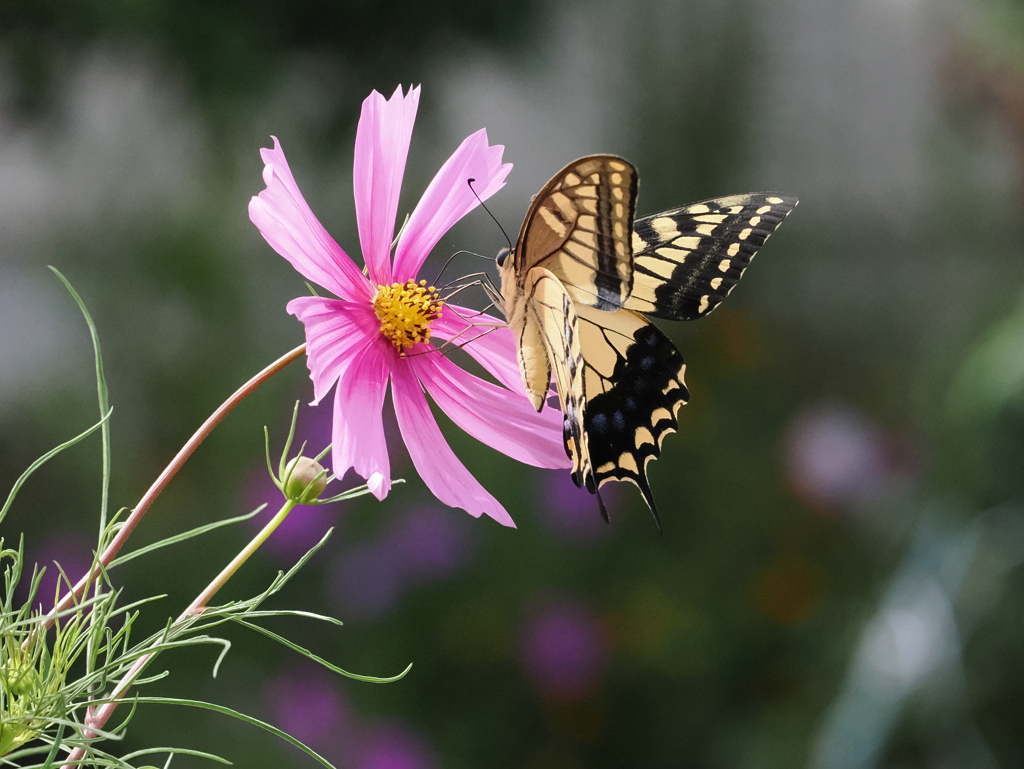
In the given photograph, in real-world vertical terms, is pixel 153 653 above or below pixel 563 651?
above

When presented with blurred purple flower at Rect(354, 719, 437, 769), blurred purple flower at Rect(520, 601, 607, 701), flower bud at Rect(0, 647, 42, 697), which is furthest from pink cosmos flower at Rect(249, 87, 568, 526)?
blurred purple flower at Rect(520, 601, 607, 701)

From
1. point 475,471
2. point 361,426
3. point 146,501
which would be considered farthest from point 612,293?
point 475,471

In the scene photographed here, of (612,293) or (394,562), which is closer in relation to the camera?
(612,293)

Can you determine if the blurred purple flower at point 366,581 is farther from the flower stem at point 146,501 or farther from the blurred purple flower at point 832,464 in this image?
the flower stem at point 146,501

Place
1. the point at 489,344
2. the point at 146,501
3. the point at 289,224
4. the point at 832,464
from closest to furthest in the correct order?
the point at 146,501 → the point at 289,224 → the point at 489,344 → the point at 832,464

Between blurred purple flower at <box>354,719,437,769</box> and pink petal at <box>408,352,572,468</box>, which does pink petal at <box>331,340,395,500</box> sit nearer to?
pink petal at <box>408,352,572,468</box>

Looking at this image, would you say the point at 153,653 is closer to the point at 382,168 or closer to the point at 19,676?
the point at 19,676
